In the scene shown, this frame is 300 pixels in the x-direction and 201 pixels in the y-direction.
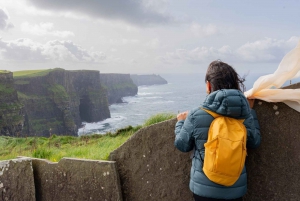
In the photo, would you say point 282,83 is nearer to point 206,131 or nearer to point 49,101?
point 206,131

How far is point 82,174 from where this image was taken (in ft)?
12.7

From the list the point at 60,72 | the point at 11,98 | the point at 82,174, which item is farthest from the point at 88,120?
the point at 82,174

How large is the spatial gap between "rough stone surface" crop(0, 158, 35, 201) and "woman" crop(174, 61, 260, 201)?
103 inches

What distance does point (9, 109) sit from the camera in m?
52.2

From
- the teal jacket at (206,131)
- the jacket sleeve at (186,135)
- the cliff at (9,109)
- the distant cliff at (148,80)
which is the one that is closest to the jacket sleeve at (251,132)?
the teal jacket at (206,131)

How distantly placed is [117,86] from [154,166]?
126178mm

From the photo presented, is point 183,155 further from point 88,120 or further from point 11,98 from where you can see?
point 88,120

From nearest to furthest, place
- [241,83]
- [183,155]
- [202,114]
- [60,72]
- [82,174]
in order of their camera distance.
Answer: [202,114], [241,83], [183,155], [82,174], [60,72]

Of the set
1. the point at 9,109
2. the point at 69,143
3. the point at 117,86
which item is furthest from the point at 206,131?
the point at 117,86

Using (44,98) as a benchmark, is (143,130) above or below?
above

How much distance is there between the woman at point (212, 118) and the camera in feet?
7.78

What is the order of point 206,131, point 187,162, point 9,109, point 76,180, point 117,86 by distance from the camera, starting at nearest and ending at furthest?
point 206,131, point 187,162, point 76,180, point 9,109, point 117,86

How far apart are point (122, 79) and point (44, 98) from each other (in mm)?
63333

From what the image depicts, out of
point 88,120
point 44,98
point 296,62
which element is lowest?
point 88,120
